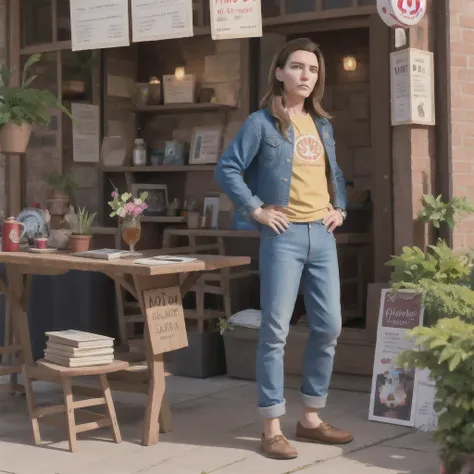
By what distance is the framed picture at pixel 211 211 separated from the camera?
25.3ft

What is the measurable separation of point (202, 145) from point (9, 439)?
11.1 ft

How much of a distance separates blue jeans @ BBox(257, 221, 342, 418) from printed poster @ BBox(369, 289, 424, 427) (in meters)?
0.61

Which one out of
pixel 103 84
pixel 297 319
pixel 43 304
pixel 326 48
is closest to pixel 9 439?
pixel 43 304

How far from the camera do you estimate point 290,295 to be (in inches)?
185

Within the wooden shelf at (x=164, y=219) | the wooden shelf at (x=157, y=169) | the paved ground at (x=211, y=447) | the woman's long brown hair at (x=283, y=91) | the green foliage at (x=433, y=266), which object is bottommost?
the paved ground at (x=211, y=447)

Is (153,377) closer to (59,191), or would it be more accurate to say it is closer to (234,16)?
(234,16)

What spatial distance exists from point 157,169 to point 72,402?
330 cm

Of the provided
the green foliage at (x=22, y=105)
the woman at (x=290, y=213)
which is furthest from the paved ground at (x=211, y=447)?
the green foliage at (x=22, y=105)

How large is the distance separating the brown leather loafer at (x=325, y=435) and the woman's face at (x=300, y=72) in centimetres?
160

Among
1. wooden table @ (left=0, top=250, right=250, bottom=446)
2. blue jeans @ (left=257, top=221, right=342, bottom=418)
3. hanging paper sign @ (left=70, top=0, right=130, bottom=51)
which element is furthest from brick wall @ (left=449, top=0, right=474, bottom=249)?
hanging paper sign @ (left=70, top=0, right=130, bottom=51)

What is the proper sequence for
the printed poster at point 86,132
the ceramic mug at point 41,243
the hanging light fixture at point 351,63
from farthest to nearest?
1. the hanging light fixture at point 351,63
2. the printed poster at point 86,132
3. the ceramic mug at point 41,243

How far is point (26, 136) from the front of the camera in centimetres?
646

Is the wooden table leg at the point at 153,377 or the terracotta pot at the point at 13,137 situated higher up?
the terracotta pot at the point at 13,137

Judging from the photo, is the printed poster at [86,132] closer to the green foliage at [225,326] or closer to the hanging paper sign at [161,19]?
the hanging paper sign at [161,19]
